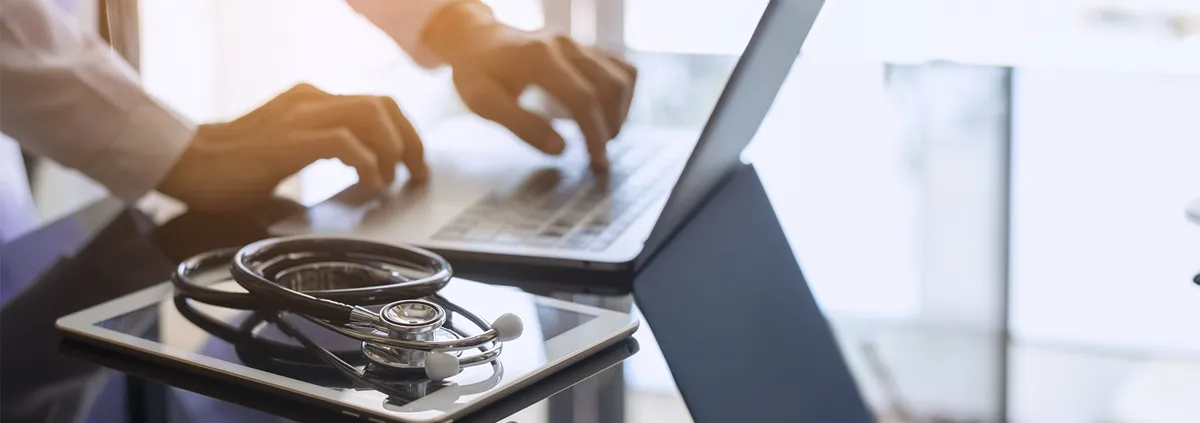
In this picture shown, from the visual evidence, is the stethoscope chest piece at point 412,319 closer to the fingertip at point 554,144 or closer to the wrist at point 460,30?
the fingertip at point 554,144

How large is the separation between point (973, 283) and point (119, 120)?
62 cm

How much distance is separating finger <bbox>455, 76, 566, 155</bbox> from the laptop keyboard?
1.7 inches

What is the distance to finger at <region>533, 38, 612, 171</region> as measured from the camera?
81 cm

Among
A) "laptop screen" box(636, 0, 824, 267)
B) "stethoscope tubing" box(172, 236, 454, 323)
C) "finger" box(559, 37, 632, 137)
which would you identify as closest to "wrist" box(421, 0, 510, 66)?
"finger" box(559, 37, 632, 137)

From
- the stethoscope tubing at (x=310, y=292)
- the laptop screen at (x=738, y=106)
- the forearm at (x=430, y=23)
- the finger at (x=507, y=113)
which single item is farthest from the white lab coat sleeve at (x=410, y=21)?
the stethoscope tubing at (x=310, y=292)

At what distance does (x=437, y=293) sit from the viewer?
0.47m

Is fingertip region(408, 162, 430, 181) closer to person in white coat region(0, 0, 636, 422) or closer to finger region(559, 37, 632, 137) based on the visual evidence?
person in white coat region(0, 0, 636, 422)

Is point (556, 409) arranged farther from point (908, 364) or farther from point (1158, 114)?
point (1158, 114)

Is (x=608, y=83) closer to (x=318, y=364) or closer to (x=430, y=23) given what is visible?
(x=430, y=23)

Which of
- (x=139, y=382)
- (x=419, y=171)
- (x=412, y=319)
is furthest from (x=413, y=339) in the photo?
(x=419, y=171)

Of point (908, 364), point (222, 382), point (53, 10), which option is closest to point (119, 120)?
point (53, 10)

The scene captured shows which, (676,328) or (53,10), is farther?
(53,10)

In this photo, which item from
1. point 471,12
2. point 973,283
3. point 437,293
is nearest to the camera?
point 437,293

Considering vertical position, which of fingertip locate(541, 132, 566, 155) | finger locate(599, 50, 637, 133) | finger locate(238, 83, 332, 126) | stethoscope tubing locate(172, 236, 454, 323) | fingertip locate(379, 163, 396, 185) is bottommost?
stethoscope tubing locate(172, 236, 454, 323)
